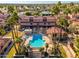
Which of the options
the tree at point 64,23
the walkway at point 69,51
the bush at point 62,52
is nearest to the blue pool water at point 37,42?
the bush at point 62,52

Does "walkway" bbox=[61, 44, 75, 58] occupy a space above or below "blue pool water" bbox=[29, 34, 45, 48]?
below

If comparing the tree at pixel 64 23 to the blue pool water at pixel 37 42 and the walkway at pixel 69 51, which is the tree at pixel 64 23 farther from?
the walkway at pixel 69 51

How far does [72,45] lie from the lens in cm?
1577

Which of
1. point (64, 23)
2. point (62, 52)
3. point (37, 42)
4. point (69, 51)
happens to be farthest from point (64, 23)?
point (62, 52)

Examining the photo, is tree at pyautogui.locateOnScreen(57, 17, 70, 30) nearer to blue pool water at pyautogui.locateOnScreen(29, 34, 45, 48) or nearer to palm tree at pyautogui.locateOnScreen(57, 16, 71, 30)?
palm tree at pyautogui.locateOnScreen(57, 16, 71, 30)

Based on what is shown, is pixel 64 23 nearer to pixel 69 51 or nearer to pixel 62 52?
pixel 69 51

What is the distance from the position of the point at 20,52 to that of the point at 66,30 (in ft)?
25.5

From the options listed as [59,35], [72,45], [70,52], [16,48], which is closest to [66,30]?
[59,35]

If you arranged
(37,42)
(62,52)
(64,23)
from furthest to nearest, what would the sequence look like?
1. (64,23)
2. (37,42)
3. (62,52)

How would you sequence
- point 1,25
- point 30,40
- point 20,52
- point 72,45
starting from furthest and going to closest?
point 1,25 < point 30,40 < point 72,45 < point 20,52

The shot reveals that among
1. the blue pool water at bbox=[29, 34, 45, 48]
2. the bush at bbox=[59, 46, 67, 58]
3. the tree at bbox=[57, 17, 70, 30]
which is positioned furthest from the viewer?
the tree at bbox=[57, 17, 70, 30]

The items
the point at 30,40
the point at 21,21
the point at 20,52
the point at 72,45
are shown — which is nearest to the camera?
the point at 20,52

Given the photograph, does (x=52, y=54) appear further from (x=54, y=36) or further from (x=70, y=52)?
(x=54, y=36)

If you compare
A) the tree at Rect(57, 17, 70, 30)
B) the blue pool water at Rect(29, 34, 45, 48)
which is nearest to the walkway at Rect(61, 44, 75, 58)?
the blue pool water at Rect(29, 34, 45, 48)
